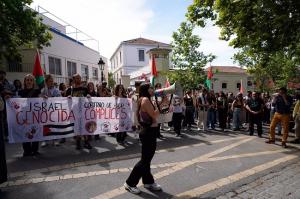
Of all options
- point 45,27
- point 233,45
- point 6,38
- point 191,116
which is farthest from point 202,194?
point 45,27

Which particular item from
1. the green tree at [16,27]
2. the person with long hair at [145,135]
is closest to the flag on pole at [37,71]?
the person with long hair at [145,135]

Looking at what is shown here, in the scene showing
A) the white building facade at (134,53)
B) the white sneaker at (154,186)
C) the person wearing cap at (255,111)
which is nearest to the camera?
the white sneaker at (154,186)

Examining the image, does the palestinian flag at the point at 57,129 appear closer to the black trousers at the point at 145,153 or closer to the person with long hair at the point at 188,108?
the black trousers at the point at 145,153

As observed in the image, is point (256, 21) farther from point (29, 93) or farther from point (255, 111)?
point (29, 93)

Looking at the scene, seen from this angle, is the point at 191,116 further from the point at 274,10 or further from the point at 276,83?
the point at 276,83

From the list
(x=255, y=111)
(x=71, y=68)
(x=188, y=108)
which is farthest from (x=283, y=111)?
(x=71, y=68)

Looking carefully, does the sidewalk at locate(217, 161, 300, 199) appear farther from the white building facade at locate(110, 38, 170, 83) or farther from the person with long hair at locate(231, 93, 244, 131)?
the white building facade at locate(110, 38, 170, 83)

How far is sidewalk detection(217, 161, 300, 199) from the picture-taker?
489cm

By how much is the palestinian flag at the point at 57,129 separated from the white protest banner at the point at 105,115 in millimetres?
363

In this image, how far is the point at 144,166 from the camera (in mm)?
4969

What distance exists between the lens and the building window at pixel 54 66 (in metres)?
22.1

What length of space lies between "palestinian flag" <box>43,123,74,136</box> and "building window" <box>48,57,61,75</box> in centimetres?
1474

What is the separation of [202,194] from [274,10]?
8.92 meters

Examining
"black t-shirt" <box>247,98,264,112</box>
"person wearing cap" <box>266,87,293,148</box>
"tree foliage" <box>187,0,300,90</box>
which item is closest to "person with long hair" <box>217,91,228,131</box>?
"black t-shirt" <box>247,98,264,112</box>
